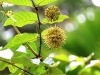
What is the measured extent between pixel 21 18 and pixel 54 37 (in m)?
0.14

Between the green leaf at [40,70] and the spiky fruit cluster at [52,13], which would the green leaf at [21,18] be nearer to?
the spiky fruit cluster at [52,13]

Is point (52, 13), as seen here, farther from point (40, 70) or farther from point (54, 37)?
point (40, 70)

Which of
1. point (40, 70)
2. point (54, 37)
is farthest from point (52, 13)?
point (40, 70)

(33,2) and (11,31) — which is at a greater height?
(33,2)

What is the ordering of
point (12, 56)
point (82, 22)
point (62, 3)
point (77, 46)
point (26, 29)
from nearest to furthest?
1. point (12, 56)
2. point (77, 46)
3. point (82, 22)
4. point (26, 29)
5. point (62, 3)

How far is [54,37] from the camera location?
122 cm

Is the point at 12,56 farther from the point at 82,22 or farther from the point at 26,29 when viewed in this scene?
the point at 26,29

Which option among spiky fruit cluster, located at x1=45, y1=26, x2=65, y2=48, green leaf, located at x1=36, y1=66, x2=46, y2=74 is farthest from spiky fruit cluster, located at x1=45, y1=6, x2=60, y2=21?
green leaf, located at x1=36, y1=66, x2=46, y2=74

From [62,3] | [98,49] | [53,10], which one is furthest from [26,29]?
[53,10]

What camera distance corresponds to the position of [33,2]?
3.79ft

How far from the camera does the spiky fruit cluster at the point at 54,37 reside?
3.93 feet

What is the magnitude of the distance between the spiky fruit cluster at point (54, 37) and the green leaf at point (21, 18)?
0.07 metres

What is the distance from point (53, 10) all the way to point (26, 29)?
4.97 meters

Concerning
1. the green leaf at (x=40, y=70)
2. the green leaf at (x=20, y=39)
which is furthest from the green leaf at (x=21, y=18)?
the green leaf at (x=40, y=70)
